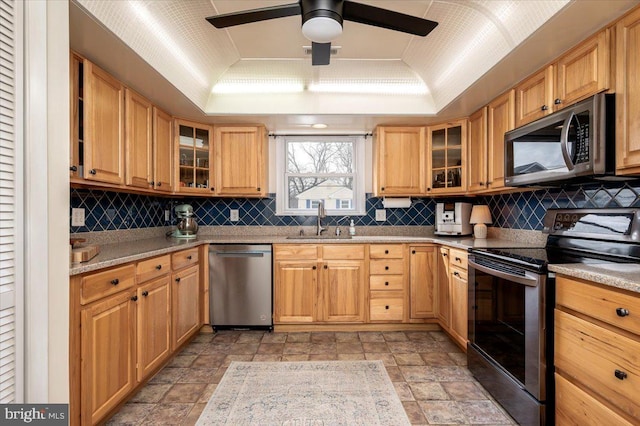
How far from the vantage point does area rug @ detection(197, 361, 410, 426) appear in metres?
1.84

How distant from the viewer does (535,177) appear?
2133 millimetres

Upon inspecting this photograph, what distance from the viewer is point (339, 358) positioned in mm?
2635

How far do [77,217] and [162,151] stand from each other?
93 centimetres

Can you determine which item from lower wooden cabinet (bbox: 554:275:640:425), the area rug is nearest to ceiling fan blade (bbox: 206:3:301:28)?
lower wooden cabinet (bbox: 554:275:640:425)

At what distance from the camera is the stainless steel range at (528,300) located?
1648mm

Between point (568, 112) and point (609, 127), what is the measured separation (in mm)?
221

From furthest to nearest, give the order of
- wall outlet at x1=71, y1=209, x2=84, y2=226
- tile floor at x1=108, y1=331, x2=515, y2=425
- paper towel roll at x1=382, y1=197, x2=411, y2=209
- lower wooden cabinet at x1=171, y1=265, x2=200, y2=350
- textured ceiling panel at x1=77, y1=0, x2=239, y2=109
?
1. paper towel roll at x1=382, y1=197, x2=411, y2=209
2. lower wooden cabinet at x1=171, y1=265, x2=200, y2=350
3. wall outlet at x1=71, y1=209, x2=84, y2=226
4. tile floor at x1=108, y1=331, x2=515, y2=425
5. textured ceiling panel at x1=77, y1=0, x2=239, y2=109

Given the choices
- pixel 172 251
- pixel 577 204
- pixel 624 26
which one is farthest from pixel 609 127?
pixel 172 251

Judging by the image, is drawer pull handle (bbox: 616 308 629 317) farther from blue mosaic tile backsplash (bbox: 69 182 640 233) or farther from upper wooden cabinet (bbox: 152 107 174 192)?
upper wooden cabinet (bbox: 152 107 174 192)

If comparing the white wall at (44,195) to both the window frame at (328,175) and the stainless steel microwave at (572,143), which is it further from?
the window frame at (328,175)

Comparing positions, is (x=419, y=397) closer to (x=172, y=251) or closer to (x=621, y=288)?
(x=621, y=288)

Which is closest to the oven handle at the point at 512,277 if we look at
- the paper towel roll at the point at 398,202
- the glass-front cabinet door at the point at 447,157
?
the glass-front cabinet door at the point at 447,157

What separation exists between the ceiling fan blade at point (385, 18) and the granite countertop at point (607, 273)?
1330 millimetres
